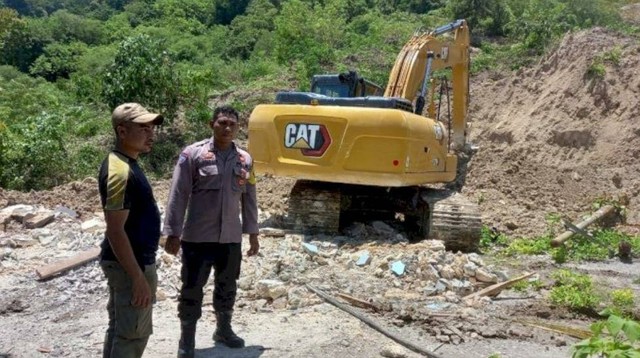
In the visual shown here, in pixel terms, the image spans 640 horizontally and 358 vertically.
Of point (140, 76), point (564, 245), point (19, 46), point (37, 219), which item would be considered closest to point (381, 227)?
point (564, 245)

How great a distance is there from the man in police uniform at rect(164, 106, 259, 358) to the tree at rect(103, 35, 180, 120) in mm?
10698

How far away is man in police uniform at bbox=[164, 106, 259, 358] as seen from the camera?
15.9 feet

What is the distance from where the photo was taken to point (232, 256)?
16.3 ft

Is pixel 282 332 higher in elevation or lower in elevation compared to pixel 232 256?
lower

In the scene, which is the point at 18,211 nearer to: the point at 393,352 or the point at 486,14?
the point at 393,352

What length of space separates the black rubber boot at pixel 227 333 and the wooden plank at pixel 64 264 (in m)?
2.34

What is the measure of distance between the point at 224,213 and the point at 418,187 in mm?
5121

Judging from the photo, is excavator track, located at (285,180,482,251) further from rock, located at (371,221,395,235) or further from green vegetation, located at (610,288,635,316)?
green vegetation, located at (610,288,635,316)

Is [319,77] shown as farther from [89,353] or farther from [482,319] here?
[89,353]

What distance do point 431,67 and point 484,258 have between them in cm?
320

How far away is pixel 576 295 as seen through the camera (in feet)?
21.1

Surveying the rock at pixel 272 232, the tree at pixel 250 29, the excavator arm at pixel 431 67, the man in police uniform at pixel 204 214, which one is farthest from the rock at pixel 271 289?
the tree at pixel 250 29

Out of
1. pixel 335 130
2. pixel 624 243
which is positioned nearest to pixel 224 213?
pixel 335 130

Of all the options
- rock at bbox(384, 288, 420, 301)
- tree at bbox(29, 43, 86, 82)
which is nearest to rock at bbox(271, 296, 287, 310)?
rock at bbox(384, 288, 420, 301)
